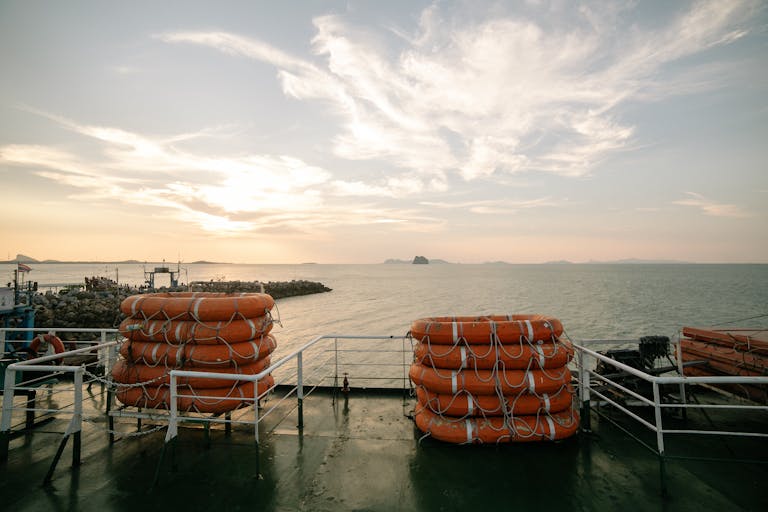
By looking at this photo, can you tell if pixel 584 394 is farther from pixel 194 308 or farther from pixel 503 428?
pixel 194 308

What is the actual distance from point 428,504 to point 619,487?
1.95 m

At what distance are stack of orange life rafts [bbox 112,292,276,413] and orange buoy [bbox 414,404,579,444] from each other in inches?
104

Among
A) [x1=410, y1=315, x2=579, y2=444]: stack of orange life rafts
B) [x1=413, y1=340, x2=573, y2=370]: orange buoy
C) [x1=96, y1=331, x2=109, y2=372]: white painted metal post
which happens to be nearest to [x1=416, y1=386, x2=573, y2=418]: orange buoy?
[x1=410, y1=315, x2=579, y2=444]: stack of orange life rafts

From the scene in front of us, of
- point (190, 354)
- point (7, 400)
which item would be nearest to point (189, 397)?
point (190, 354)

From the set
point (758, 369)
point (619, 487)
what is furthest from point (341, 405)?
point (758, 369)

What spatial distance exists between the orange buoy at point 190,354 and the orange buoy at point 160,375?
0.23 feet

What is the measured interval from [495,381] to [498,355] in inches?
12.4

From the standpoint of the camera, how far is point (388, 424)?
5164 mm

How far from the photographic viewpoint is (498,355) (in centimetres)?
450

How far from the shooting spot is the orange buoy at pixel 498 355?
449cm

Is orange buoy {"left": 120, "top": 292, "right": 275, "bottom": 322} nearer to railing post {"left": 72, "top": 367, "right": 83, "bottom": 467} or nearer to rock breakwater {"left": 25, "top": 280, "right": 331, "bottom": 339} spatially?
railing post {"left": 72, "top": 367, "right": 83, "bottom": 467}

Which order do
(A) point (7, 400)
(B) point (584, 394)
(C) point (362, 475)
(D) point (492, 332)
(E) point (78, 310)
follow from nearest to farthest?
(C) point (362, 475)
(A) point (7, 400)
(D) point (492, 332)
(B) point (584, 394)
(E) point (78, 310)

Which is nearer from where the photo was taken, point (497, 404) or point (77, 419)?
point (77, 419)

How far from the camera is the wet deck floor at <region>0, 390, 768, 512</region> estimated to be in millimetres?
3422
